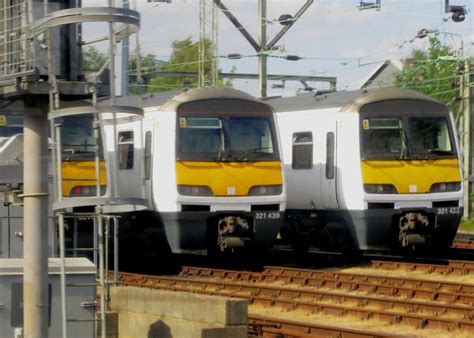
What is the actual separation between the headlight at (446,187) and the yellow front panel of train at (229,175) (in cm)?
263

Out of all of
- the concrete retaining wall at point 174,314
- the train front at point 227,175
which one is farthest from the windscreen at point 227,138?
the concrete retaining wall at point 174,314

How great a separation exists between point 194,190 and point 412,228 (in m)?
3.76

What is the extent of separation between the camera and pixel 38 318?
9.92 metres

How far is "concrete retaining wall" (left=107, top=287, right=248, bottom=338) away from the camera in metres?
11.3

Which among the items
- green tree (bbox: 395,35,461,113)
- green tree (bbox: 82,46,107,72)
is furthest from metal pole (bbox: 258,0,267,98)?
green tree (bbox: 82,46,107,72)

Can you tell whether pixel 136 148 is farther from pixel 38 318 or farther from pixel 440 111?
pixel 38 318

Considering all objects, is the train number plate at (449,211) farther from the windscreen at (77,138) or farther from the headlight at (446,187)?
the windscreen at (77,138)

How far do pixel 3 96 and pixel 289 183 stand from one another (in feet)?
43.0

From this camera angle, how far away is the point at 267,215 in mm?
20266

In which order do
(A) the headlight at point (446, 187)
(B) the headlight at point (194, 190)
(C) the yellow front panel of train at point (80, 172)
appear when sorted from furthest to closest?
(A) the headlight at point (446, 187), (B) the headlight at point (194, 190), (C) the yellow front panel of train at point (80, 172)

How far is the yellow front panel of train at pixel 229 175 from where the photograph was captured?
19750mm

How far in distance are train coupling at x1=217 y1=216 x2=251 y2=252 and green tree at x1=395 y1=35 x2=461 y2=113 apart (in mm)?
24698

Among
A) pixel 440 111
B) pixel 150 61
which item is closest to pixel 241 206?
pixel 440 111

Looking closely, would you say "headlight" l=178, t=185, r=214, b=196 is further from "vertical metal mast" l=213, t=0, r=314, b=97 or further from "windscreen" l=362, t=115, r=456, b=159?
"vertical metal mast" l=213, t=0, r=314, b=97
